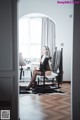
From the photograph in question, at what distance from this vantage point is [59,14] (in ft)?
24.2

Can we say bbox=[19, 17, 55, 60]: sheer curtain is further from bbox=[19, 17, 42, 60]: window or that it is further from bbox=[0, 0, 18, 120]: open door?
bbox=[0, 0, 18, 120]: open door

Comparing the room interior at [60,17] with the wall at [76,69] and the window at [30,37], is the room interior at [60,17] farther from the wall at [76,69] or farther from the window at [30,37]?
the wall at [76,69]

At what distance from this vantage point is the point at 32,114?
13.6ft

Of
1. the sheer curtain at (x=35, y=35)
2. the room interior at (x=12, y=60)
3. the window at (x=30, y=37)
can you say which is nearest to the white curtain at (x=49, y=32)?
the sheer curtain at (x=35, y=35)

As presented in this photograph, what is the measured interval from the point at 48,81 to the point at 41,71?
160 centimetres

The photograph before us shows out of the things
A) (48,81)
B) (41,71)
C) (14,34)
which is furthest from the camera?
(48,81)

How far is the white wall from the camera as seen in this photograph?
23.8 feet

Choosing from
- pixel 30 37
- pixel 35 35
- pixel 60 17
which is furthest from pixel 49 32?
pixel 60 17

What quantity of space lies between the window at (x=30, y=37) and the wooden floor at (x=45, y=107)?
311cm

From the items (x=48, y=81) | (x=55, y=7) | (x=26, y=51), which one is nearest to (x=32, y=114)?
(x=48, y=81)

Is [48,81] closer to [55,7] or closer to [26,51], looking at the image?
[26,51]

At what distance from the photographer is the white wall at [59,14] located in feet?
23.8

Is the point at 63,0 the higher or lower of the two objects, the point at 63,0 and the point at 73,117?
the higher

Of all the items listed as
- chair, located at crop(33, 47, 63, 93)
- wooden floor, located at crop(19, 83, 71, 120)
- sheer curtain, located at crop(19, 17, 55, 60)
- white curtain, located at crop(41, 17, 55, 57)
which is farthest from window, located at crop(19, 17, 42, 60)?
wooden floor, located at crop(19, 83, 71, 120)
